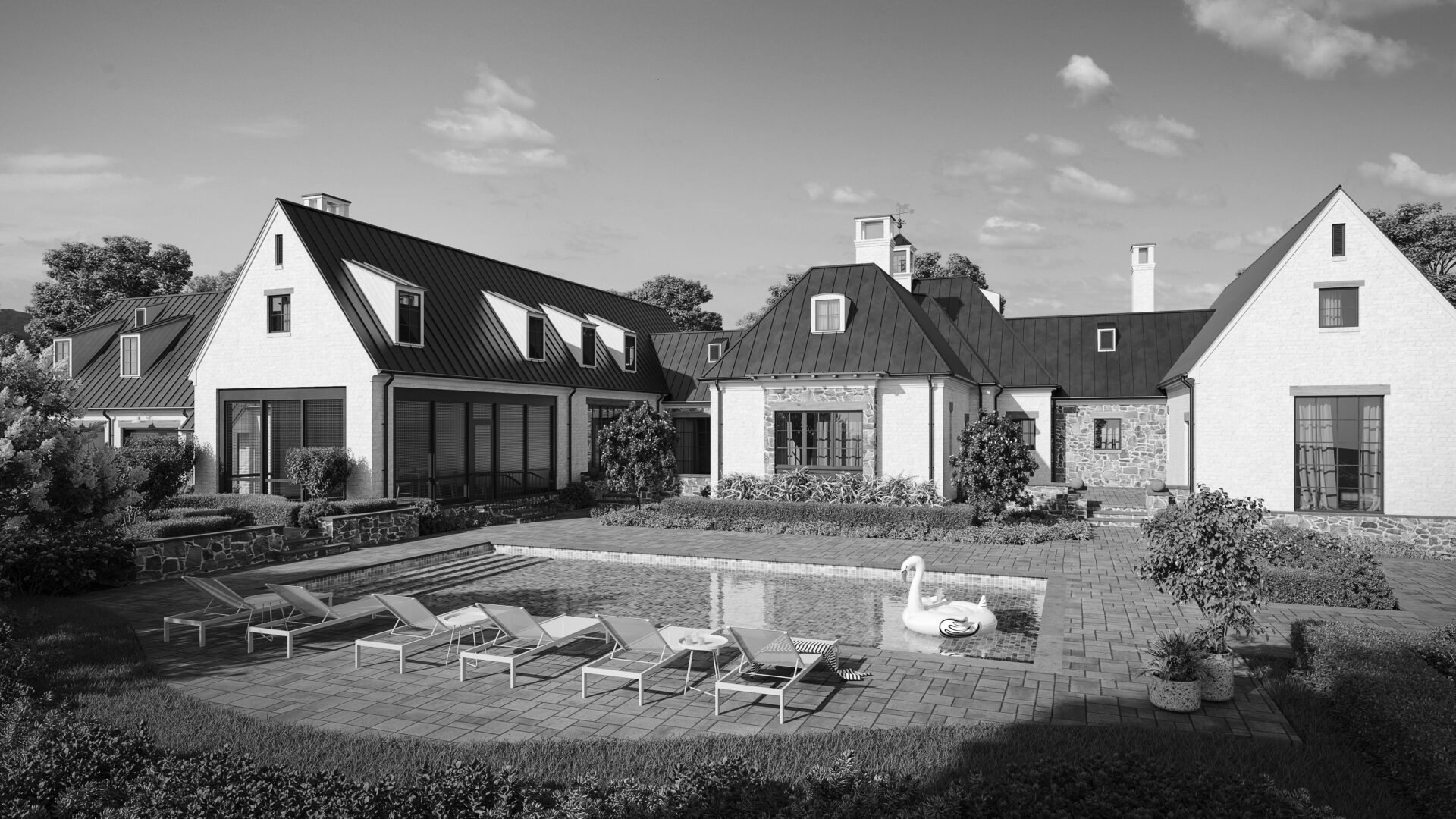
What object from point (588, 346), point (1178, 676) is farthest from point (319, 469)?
point (1178, 676)

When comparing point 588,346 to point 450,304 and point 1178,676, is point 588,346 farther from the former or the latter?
point 1178,676

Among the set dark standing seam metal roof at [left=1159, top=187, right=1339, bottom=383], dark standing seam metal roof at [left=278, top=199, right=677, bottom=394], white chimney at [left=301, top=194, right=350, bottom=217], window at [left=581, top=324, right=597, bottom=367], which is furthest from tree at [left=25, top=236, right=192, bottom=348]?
dark standing seam metal roof at [left=1159, top=187, right=1339, bottom=383]

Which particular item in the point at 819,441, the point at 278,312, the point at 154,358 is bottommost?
the point at 819,441

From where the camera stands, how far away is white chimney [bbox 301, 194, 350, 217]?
2534 centimetres

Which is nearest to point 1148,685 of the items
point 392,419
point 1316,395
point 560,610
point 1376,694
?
point 1376,694

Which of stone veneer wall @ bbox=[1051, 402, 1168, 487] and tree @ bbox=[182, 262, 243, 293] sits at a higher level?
tree @ bbox=[182, 262, 243, 293]

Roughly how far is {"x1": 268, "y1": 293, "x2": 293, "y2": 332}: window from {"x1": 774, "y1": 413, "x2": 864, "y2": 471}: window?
1287 centimetres

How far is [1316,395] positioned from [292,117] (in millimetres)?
21344

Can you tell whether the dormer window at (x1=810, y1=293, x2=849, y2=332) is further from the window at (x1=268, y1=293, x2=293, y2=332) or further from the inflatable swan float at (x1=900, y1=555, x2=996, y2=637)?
the window at (x1=268, y1=293, x2=293, y2=332)

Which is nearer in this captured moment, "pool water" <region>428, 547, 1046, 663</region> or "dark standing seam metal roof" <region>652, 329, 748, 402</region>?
"pool water" <region>428, 547, 1046, 663</region>

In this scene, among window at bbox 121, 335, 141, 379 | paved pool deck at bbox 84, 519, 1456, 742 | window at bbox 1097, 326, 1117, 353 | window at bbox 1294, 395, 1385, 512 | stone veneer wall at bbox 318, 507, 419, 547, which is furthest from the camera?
window at bbox 1097, 326, 1117, 353

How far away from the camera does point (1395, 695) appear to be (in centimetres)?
684

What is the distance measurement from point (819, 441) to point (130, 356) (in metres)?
21.1

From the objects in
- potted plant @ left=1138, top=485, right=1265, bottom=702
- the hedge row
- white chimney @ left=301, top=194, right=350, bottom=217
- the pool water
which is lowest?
the pool water
